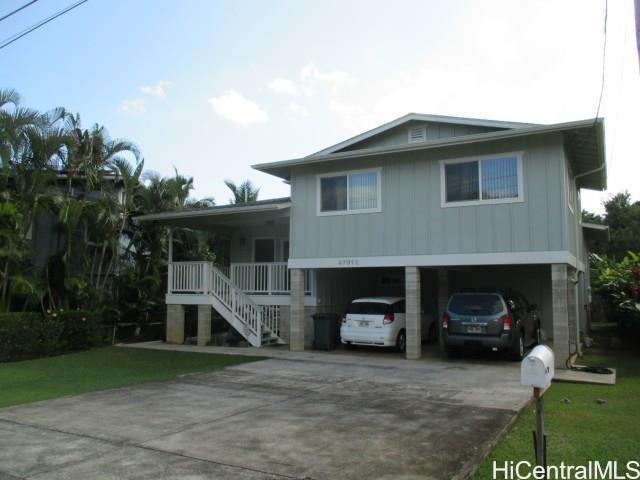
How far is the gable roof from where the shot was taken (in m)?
13.5

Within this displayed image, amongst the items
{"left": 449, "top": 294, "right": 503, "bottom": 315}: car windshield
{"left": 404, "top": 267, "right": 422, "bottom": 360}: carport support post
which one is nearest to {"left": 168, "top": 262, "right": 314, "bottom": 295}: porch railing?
{"left": 404, "top": 267, "right": 422, "bottom": 360}: carport support post

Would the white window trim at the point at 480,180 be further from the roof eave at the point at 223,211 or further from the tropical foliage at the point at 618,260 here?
the roof eave at the point at 223,211

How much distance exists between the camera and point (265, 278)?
18172 mm

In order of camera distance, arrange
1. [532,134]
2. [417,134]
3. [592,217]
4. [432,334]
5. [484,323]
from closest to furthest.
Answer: [484,323] → [532,134] → [417,134] → [432,334] → [592,217]

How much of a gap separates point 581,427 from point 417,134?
32.7 ft

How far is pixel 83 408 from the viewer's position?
820 cm

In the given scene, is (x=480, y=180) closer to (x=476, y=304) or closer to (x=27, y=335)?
(x=476, y=304)

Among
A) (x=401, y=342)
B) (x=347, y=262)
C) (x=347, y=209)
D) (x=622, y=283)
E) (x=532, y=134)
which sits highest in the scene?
(x=532, y=134)

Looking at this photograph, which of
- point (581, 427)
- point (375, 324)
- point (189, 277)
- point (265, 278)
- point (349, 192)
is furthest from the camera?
point (265, 278)

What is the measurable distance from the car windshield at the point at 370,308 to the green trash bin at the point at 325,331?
1043mm

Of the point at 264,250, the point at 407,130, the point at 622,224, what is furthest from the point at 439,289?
the point at 622,224

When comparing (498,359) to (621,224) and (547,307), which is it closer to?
(547,307)

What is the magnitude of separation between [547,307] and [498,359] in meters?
5.47

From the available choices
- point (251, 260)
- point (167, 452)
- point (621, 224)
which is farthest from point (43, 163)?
point (621, 224)
